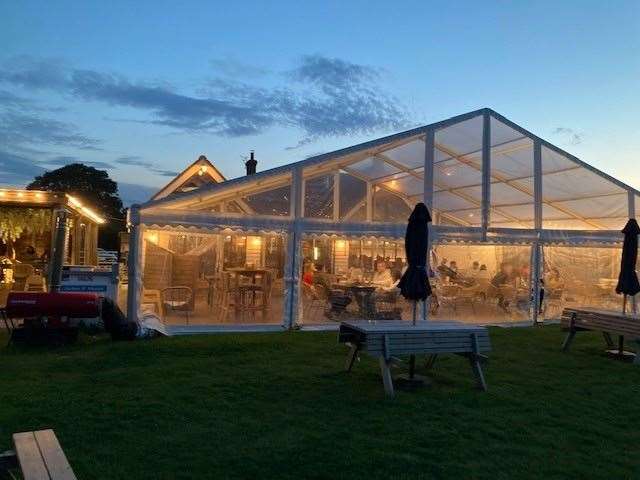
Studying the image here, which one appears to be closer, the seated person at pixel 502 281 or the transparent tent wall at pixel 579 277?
the seated person at pixel 502 281

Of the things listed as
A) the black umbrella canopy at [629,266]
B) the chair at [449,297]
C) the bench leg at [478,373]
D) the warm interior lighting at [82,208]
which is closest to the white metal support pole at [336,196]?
the chair at [449,297]

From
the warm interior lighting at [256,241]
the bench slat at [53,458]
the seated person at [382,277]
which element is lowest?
the bench slat at [53,458]

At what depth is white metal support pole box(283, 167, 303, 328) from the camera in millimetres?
9734

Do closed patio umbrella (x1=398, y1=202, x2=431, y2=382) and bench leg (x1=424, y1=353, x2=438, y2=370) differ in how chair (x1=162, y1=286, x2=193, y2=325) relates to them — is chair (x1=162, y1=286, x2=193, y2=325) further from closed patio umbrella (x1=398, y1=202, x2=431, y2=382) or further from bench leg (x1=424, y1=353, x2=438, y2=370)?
bench leg (x1=424, y1=353, x2=438, y2=370)

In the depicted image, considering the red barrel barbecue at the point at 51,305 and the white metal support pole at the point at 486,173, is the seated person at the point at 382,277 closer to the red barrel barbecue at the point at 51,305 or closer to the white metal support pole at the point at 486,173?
the white metal support pole at the point at 486,173

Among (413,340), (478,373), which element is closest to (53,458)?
(413,340)

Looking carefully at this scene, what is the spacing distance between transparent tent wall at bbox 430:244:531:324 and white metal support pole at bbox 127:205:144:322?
18.9 ft

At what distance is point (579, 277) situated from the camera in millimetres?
12312

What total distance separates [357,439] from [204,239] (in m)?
6.45

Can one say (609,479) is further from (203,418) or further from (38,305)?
(38,305)

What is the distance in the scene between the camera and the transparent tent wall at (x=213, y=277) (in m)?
9.36

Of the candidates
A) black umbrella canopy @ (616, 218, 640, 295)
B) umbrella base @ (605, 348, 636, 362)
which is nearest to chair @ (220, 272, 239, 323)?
umbrella base @ (605, 348, 636, 362)

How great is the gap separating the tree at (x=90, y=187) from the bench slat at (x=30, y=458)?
50.2 m

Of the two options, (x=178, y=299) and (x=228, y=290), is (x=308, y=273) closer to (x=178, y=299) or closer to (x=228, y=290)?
(x=228, y=290)
